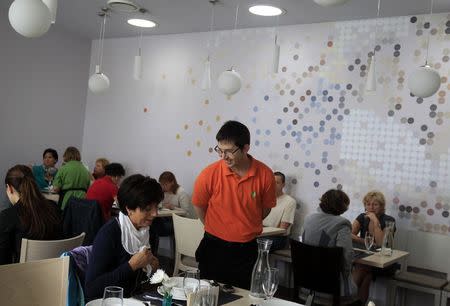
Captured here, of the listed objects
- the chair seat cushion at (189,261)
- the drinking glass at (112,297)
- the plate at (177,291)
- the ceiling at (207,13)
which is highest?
the ceiling at (207,13)

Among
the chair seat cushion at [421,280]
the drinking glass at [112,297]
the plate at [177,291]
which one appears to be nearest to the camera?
the drinking glass at [112,297]

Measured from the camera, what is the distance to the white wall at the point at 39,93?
6.70 metres

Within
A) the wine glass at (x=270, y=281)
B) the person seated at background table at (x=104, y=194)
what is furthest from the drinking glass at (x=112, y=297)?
the person seated at background table at (x=104, y=194)

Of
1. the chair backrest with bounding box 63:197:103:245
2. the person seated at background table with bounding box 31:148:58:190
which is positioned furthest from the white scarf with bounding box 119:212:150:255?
the person seated at background table with bounding box 31:148:58:190

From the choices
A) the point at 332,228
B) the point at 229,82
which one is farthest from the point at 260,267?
the point at 229,82

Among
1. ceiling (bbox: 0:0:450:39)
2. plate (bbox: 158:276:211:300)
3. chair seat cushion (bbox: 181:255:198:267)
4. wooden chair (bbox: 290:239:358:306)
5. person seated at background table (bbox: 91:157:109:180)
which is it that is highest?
ceiling (bbox: 0:0:450:39)

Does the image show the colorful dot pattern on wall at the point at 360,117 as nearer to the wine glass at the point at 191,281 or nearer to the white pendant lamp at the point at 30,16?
the wine glass at the point at 191,281

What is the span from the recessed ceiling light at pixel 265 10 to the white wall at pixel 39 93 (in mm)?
3319

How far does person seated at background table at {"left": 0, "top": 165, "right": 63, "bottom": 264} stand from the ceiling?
3033mm

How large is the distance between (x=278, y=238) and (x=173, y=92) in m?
2.61

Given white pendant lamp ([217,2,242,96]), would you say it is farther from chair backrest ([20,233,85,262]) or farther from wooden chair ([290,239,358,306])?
chair backrest ([20,233,85,262])

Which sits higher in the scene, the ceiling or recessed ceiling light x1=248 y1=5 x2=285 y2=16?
the ceiling

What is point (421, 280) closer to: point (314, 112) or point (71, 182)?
point (314, 112)

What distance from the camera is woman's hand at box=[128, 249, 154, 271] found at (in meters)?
2.25
